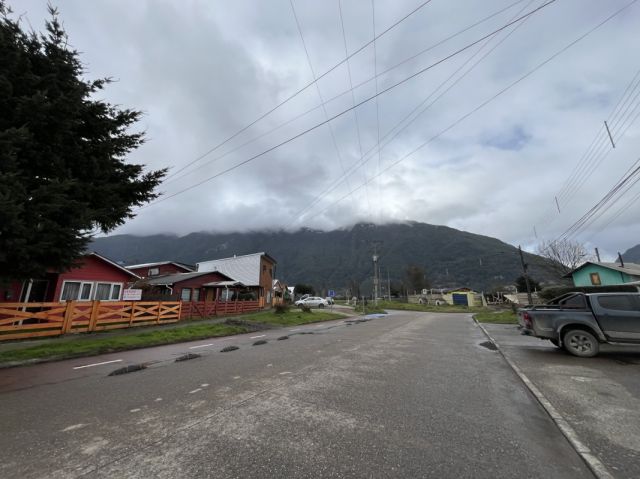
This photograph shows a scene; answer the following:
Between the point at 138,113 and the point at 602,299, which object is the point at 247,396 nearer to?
the point at 602,299

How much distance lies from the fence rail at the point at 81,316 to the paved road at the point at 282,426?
760 centimetres

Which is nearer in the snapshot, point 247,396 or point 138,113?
point 247,396

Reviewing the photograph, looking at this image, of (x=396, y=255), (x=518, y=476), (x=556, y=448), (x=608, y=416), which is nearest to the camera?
(x=518, y=476)

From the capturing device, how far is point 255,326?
1867cm

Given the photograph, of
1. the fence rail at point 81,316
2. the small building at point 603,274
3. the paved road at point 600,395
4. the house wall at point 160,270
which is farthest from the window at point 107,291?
the small building at point 603,274

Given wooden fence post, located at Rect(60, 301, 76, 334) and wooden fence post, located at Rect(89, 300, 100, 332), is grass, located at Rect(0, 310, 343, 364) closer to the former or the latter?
wooden fence post, located at Rect(60, 301, 76, 334)

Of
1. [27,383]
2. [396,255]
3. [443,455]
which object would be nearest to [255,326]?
[27,383]

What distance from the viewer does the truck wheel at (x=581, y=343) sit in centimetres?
841

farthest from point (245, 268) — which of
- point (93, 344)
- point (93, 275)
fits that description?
point (93, 344)

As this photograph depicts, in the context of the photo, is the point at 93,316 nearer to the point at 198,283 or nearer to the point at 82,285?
the point at 82,285

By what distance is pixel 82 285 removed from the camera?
1881 cm

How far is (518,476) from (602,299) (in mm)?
8607

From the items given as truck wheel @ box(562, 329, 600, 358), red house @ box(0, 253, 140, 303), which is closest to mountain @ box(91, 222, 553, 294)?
red house @ box(0, 253, 140, 303)

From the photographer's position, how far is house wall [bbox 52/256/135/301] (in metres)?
17.5
